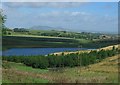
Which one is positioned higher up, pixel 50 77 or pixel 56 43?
pixel 50 77

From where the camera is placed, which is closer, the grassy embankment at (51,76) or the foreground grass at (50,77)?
the foreground grass at (50,77)

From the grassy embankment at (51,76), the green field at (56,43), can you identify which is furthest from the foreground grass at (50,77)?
the green field at (56,43)

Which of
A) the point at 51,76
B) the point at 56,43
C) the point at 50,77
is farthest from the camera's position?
the point at 56,43

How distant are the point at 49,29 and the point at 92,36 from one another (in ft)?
137

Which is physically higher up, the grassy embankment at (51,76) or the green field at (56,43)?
the grassy embankment at (51,76)

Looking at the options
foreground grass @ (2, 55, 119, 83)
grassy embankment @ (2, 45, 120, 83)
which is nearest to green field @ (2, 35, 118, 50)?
grassy embankment @ (2, 45, 120, 83)

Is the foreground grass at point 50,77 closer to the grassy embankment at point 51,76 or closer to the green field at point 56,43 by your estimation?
the grassy embankment at point 51,76

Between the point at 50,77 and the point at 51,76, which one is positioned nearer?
the point at 50,77

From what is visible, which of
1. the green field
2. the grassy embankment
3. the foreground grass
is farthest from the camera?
the green field

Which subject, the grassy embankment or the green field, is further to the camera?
the green field

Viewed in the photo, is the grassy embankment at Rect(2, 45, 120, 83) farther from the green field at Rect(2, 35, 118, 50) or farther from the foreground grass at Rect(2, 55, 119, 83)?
the green field at Rect(2, 35, 118, 50)

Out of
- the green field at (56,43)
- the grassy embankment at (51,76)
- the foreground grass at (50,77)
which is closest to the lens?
the foreground grass at (50,77)

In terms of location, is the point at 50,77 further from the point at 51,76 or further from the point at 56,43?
the point at 56,43

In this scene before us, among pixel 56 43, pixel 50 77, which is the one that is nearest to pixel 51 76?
pixel 50 77
